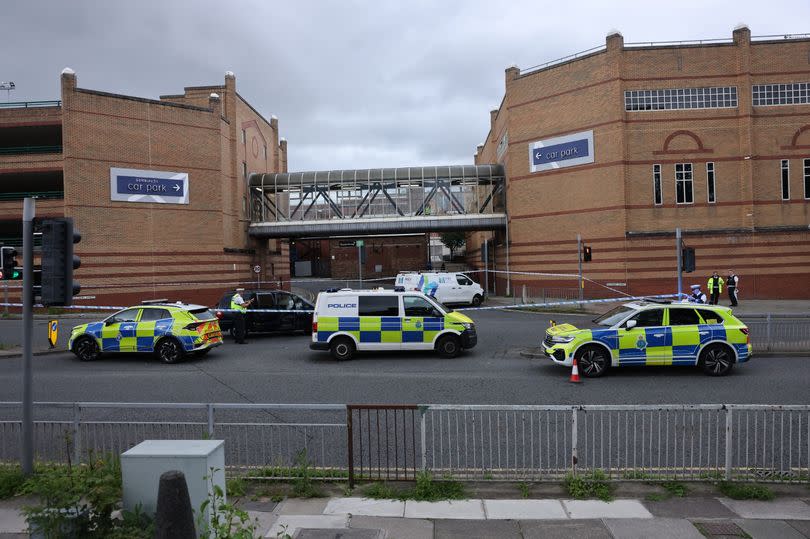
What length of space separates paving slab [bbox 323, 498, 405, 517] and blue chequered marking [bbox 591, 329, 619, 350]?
7454 millimetres

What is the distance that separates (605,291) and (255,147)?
24.5m

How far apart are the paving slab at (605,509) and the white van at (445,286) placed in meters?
22.7

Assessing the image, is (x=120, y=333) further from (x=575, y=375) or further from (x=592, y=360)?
(x=592, y=360)

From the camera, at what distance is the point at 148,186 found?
3116cm

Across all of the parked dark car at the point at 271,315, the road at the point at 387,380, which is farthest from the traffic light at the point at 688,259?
the parked dark car at the point at 271,315

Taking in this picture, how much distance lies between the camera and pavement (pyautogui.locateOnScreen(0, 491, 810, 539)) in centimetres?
512

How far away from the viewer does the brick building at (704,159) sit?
2864 cm

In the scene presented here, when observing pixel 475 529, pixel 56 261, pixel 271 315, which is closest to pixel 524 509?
pixel 475 529

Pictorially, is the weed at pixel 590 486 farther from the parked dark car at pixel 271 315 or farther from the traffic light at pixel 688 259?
the parked dark car at pixel 271 315

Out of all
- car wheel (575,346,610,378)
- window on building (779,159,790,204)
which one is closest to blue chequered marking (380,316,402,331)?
car wheel (575,346,610,378)

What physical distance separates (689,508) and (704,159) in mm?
27382

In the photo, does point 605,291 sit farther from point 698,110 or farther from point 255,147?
point 255,147

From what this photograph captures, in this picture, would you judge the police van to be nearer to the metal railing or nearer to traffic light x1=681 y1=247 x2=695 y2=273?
the metal railing

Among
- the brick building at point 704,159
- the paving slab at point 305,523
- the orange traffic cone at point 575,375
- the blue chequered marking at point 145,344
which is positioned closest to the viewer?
the paving slab at point 305,523
